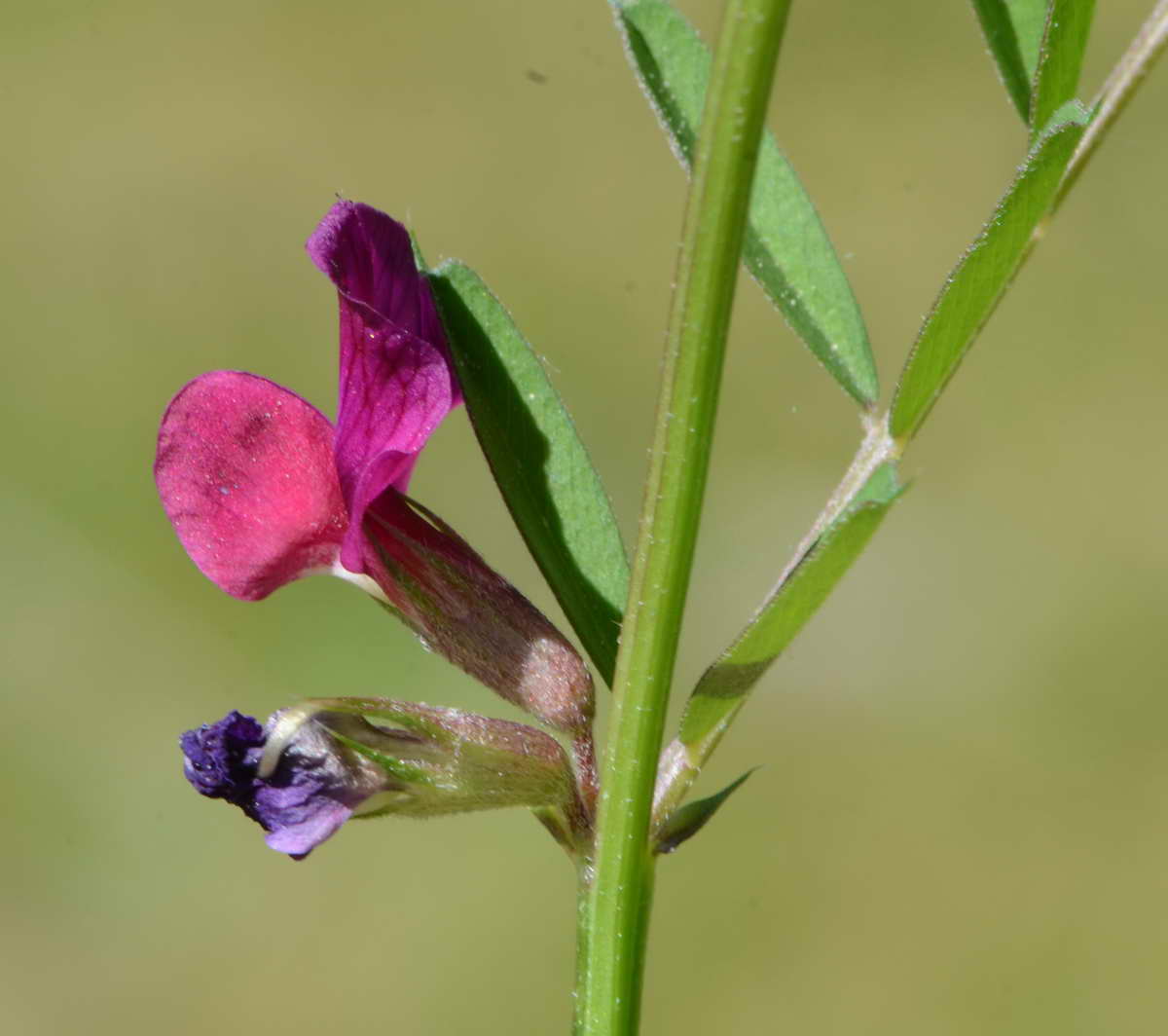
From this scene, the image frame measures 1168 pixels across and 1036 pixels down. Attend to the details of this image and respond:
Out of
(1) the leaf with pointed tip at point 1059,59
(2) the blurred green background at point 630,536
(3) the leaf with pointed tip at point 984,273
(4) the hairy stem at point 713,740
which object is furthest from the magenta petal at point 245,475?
(2) the blurred green background at point 630,536

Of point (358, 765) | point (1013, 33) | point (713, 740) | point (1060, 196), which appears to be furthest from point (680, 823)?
point (1013, 33)

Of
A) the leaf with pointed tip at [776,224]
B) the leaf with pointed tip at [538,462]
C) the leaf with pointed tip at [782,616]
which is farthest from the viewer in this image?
the leaf with pointed tip at [776,224]

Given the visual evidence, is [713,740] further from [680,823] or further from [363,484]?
[363,484]

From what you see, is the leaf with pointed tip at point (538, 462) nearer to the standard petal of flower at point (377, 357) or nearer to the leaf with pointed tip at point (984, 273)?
the standard petal of flower at point (377, 357)

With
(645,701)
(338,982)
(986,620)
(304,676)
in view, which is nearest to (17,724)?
(304,676)

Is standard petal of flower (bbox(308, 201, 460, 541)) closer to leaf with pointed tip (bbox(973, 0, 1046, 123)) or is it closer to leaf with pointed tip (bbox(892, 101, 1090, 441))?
leaf with pointed tip (bbox(892, 101, 1090, 441))

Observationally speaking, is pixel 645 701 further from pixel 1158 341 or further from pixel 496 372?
pixel 1158 341
